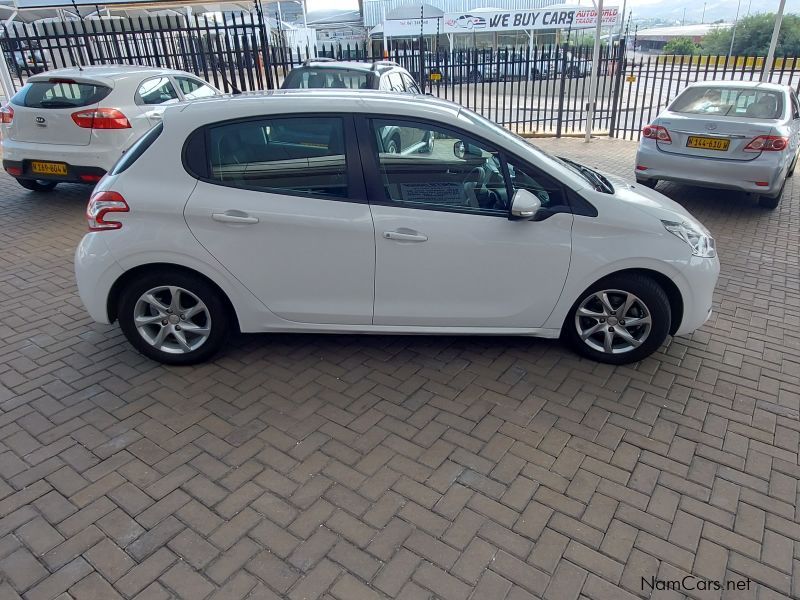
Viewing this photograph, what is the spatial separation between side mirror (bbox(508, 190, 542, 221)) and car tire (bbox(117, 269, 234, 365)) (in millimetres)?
1915

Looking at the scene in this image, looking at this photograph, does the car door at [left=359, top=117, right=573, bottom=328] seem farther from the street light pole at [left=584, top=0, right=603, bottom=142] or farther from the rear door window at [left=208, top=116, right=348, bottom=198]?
the street light pole at [left=584, top=0, right=603, bottom=142]

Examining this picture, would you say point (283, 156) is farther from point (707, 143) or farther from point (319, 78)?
point (707, 143)

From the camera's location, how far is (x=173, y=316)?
11.7 feet

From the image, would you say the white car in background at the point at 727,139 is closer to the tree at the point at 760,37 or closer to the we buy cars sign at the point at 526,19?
the tree at the point at 760,37

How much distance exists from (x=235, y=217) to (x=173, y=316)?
81 centimetres

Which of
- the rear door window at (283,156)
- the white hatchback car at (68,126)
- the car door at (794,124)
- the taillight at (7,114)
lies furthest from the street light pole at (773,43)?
the taillight at (7,114)

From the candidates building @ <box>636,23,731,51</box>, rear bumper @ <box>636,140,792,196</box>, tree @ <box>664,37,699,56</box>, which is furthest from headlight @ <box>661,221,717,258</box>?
building @ <box>636,23,731,51</box>

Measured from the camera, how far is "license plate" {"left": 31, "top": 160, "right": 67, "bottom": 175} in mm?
6559

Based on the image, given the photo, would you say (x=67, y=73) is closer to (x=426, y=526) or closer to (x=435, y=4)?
(x=426, y=526)

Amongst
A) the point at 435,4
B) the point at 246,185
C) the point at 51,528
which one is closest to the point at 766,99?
the point at 246,185

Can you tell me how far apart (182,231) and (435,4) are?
143 feet

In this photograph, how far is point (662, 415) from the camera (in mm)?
3256

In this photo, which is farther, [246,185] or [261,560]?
[246,185]

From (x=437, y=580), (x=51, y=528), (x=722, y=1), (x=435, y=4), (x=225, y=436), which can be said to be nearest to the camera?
(x=437, y=580)
